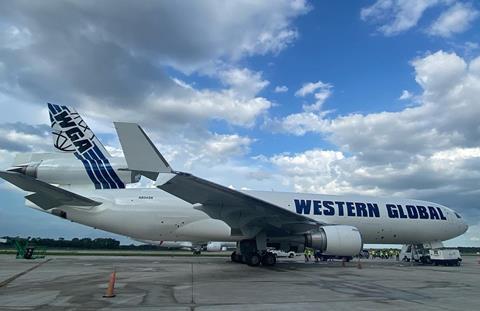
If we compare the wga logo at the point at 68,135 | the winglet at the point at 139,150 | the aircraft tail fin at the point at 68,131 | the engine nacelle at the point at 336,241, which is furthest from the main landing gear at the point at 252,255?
the wga logo at the point at 68,135

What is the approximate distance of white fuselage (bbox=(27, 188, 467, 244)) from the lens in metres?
19.6

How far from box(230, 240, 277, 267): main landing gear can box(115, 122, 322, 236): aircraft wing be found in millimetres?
1051

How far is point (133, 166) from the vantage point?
11602mm

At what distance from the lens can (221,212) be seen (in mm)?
16672

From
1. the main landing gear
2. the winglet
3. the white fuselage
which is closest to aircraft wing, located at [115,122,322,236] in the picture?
the winglet

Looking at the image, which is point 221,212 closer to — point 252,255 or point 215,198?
point 215,198

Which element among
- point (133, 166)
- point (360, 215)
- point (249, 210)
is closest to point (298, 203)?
point (360, 215)

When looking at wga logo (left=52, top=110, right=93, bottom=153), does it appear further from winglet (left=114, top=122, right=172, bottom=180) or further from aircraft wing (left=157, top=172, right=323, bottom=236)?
winglet (left=114, top=122, right=172, bottom=180)

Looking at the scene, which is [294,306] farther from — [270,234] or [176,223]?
[176,223]

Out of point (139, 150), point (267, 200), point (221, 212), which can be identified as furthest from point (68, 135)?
point (267, 200)

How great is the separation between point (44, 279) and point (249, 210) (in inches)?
301

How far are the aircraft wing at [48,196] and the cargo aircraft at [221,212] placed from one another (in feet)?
0.13

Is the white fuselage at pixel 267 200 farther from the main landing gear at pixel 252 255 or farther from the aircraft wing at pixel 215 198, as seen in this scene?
the aircraft wing at pixel 215 198

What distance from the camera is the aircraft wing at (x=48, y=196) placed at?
16.4 m
